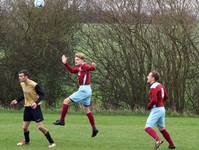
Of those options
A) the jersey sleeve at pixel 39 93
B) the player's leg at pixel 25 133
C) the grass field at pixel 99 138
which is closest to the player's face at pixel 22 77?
the jersey sleeve at pixel 39 93

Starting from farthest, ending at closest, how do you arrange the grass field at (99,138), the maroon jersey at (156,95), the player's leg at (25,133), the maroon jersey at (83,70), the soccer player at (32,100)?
the maroon jersey at (83,70) < the player's leg at (25,133) < the grass field at (99,138) < the soccer player at (32,100) < the maroon jersey at (156,95)

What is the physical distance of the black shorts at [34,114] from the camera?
42.7ft

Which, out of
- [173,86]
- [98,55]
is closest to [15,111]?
[98,55]

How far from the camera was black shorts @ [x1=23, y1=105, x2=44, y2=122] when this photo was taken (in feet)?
42.7

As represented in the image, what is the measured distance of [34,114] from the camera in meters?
13.1

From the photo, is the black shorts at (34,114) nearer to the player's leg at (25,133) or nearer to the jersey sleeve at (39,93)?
the player's leg at (25,133)

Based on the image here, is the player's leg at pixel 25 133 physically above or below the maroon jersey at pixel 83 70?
below

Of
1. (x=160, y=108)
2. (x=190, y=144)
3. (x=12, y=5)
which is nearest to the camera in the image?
(x=160, y=108)

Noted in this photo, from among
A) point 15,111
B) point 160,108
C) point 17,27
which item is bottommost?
point 15,111

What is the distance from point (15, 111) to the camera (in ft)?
85.7

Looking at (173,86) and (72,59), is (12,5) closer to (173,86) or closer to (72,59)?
(72,59)

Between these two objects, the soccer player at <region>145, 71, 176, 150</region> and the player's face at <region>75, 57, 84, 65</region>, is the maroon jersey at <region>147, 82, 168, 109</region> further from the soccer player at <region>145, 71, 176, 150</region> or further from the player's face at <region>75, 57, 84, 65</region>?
the player's face at <region>75, 57, 84, 65</region>

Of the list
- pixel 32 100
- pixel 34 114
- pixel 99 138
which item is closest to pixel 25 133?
pixel 34 114

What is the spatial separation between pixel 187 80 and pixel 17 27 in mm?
8118
